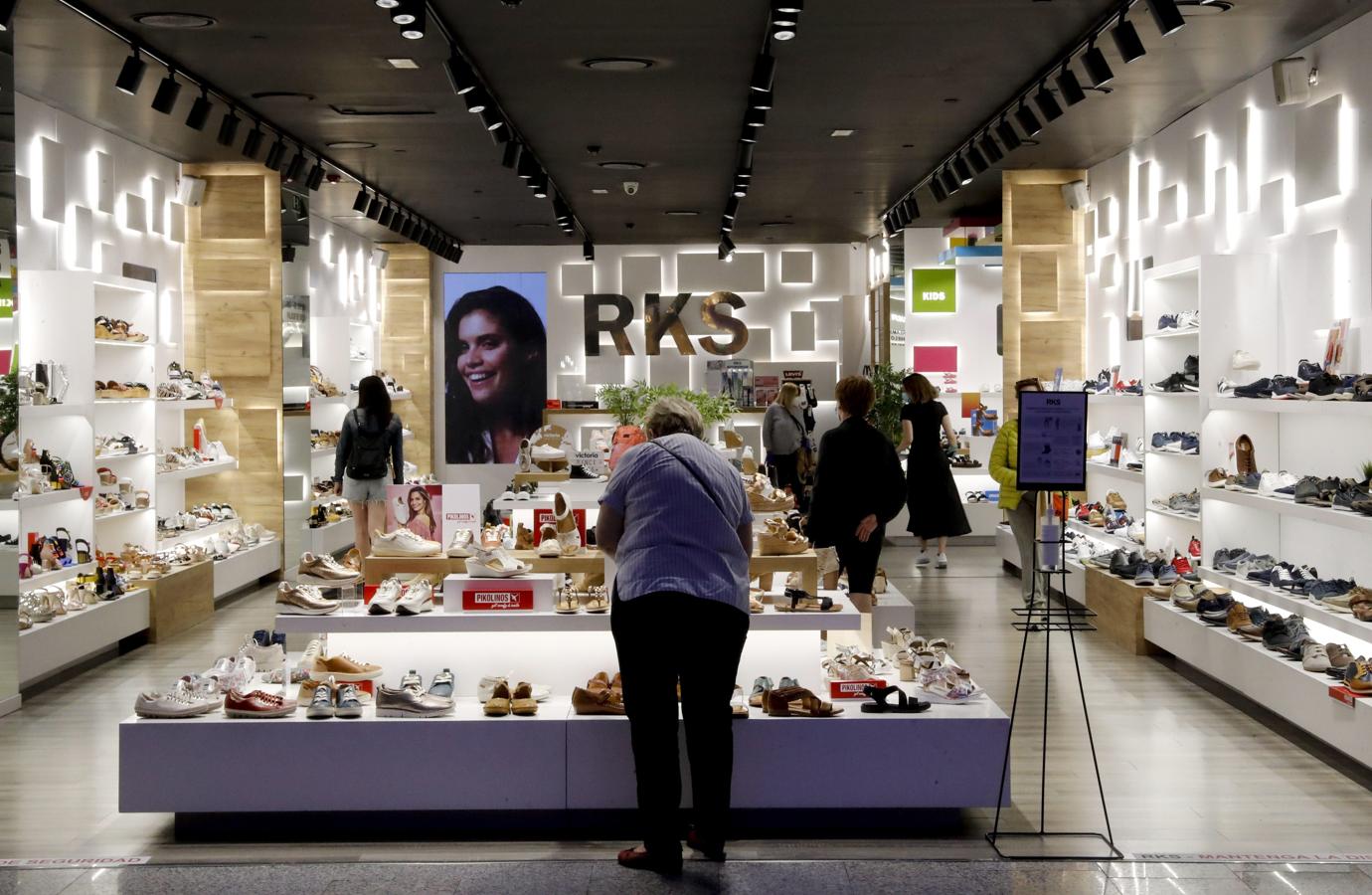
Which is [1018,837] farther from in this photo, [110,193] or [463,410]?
[463,410]

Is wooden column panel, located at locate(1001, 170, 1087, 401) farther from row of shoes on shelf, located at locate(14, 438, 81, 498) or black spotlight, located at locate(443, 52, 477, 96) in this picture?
row of shoes on shelf, located at locate(14, 438, 81, 498)

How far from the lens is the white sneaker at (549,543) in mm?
4953

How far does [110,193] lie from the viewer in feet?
29.2

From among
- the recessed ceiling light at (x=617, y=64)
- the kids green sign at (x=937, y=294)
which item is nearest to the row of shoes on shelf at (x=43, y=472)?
the recessed ceiling light at (x=617, y=64)

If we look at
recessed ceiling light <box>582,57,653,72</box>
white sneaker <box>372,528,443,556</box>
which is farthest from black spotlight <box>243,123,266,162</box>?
white sneaker <box>372,528,443,556</box>

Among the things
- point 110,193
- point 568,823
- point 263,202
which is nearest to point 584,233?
point 263,202

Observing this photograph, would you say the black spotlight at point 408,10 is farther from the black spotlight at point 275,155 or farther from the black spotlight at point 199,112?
the black spotlight at point 275,155

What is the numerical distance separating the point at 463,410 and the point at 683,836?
13.4 m

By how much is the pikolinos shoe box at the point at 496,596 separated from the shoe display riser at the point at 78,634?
287 cm

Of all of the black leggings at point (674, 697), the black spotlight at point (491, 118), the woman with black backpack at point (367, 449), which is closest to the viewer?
the black leggings at point (674, 697)

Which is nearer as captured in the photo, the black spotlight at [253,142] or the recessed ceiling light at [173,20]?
the recessed ceiling light at [173,20]

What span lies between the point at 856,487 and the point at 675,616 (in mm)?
2525

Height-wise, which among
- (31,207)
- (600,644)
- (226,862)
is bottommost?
(226,862)

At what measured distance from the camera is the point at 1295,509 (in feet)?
20.2
